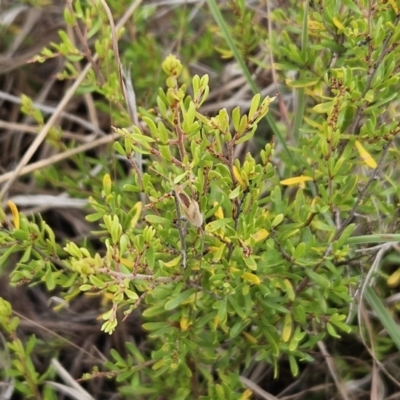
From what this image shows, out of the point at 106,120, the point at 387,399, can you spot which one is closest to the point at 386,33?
the point at 387,399

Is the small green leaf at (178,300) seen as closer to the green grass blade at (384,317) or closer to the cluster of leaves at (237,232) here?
the cluster of leaves at (237,232)

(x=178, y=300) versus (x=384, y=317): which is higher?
(x=178, y=300)

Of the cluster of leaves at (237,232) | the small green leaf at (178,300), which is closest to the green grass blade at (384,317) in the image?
the cluster of leaves at (237,232)

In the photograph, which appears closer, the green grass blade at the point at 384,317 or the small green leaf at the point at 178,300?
the small green leaf at the point at 178,300

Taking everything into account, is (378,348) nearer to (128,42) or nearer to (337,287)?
(337,287)

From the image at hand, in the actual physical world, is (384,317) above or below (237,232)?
below

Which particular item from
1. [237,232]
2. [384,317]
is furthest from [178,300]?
[384,317]

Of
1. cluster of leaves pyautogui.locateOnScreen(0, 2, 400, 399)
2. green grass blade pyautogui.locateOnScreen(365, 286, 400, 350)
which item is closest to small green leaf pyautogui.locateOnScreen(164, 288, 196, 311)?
cluster of leaves pyautogui.locateOnScreen(0, 2, 400, 399)

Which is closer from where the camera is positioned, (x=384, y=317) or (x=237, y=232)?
(x=237, y=232)

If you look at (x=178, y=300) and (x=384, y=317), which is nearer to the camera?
(x=178, y=300)

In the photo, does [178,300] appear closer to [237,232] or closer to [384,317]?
[237,232]
